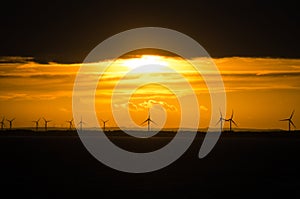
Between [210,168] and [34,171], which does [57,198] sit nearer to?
[34,171]

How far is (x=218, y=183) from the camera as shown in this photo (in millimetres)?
71812

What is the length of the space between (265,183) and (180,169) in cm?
2203

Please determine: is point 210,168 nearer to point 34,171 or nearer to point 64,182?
point 34,171

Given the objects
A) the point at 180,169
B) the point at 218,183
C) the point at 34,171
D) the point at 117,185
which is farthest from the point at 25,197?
the point at 180,169

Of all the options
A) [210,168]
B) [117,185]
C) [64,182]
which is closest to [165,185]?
[117,185]

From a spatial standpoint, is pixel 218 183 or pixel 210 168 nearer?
pixel 218 183

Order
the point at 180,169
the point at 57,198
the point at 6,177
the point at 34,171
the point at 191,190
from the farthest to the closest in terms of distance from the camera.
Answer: the point at 180,169
the point at 34,171
the point at 6,177
the point at 191,190
the point at 57,198

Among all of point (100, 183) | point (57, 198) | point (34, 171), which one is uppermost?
point (34, 171)

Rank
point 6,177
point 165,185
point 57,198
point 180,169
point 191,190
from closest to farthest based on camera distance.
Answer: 1. point 57,198
2. point 191,190
3. point 165,185
4. point 6,177
5. point 180,169

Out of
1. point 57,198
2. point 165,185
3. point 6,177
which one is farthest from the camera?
point 6,177

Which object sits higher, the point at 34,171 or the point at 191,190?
the point at 34,171

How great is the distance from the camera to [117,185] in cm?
6881

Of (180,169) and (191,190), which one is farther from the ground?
(180,169)

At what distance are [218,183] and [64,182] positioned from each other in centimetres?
1478
